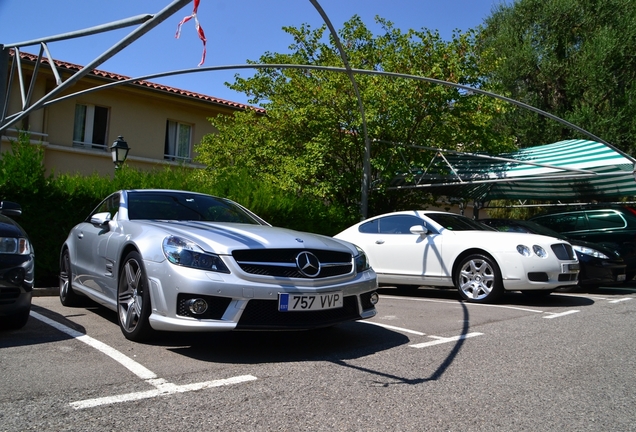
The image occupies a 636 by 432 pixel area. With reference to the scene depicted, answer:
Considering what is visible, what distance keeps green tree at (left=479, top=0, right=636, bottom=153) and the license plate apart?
17058mm

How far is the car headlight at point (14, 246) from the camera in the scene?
4.87 m

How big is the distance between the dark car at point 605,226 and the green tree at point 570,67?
289 inches

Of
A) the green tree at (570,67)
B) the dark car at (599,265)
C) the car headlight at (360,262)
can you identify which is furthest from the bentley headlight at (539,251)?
the green tree at (570,67)

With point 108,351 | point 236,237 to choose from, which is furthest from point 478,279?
point 108,351

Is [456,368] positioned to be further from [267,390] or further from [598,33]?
[598,33]

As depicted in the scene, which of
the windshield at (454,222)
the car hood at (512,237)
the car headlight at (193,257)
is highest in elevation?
the windshield at (454,222)

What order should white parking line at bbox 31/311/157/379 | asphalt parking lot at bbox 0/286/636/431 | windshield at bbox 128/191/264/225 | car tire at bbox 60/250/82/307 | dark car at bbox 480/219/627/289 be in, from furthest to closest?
dark car at bbox 480/219/627/289
car tire at bbox 60/250/82/307
windshield at bbox 128/191/264/225
white parking line at bbox 31/311/157/379
asphalt parking lot at bbox 0/286/636/431

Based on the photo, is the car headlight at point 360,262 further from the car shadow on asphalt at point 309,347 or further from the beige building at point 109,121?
the beige building at point 109,121

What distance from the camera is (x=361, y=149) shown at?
49.8ft

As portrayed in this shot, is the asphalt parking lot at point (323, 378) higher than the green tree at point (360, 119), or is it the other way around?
the green tree at point (360, 119)

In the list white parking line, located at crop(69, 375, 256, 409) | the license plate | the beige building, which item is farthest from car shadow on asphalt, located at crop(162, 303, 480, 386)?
the beige building

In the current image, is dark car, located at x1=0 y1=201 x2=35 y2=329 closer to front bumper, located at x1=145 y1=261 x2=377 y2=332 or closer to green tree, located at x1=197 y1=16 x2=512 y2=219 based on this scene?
front bumper, located at x1=145 y1=261 x2=377 y2=332

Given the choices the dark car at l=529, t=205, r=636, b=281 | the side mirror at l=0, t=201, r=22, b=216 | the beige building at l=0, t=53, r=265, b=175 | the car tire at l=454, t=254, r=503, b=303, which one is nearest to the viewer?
the side mirror at l=0, t=201, r=22, b=216

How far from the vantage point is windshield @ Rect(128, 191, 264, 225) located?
19.0 ft
